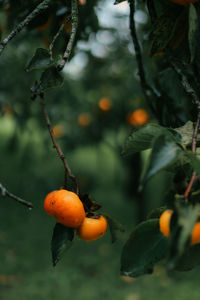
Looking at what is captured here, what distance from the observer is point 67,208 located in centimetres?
55

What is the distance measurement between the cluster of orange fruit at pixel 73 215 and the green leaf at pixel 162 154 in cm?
18

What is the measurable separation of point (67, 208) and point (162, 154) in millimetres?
191

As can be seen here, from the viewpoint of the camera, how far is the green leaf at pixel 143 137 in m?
0.48

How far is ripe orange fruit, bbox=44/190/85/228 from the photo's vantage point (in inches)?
22.0

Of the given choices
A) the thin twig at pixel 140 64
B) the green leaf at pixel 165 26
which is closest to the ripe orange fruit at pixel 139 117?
the thin twig at pixel 140 64

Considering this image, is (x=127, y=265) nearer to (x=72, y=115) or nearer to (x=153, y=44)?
(x=153, y=44)

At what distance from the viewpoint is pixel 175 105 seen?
781 mm

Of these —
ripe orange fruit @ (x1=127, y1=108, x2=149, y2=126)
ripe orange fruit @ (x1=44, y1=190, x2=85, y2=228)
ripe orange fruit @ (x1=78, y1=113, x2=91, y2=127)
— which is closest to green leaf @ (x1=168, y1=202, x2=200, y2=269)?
ripe orange fruit @ (x1=44, y1=190, x2=85, y2=228)

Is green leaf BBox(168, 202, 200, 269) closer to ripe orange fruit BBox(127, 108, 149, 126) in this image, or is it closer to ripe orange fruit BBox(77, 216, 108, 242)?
ripe orange fruit BBox(77, 216, 108, 242)

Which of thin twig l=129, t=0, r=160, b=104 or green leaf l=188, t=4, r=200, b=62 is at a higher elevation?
green leaf l=188, t=4, r=200, b=62

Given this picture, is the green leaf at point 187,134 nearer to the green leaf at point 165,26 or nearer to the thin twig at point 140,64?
the green leaf at point 165,26

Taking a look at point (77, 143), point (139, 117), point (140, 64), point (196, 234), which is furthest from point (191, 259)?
point (77, 143)

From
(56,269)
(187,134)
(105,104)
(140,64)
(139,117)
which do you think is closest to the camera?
(187,134)

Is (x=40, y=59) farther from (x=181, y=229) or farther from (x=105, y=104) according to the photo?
(x=105, y=104)
